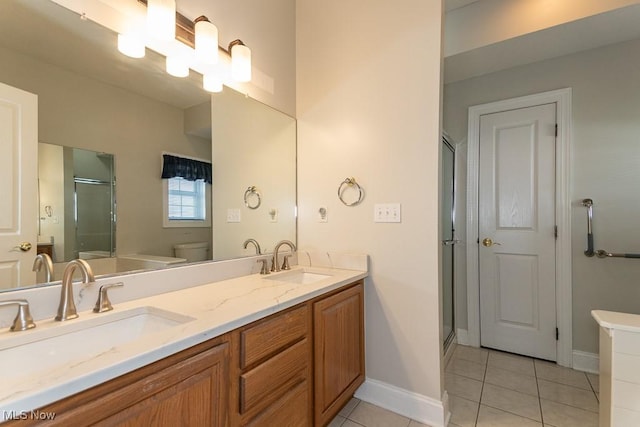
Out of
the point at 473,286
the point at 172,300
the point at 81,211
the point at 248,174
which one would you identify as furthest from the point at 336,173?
the point at 473,286

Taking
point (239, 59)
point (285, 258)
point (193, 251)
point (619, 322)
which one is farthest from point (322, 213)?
point (619, 322)

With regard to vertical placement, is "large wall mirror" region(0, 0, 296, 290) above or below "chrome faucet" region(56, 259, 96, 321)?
above

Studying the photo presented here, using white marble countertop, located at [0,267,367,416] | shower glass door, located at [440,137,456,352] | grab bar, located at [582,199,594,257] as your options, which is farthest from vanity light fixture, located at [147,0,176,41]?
grab bar, located at [582,199,594,257]

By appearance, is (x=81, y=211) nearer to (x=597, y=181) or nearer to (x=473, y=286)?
(x=473, y=286)

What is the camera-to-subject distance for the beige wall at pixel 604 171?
212 centimetres

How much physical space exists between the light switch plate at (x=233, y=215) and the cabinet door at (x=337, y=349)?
2.55ft

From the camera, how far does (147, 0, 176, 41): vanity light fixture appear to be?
1250 mm

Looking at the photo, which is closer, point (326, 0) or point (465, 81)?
point (326, 0)

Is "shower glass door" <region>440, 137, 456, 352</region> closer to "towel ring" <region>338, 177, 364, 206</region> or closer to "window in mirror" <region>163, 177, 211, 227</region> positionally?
"towel ring" <region>338, 177, 364, 206</region>

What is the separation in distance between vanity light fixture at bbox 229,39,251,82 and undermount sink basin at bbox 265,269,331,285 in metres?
1.18

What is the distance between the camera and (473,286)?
2.67 meters

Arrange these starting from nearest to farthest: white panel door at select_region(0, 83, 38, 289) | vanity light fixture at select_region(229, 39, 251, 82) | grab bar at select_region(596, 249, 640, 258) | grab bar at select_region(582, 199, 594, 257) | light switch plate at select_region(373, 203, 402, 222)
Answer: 1. white panel door at select_region(0, 83, 38, 289)
2. vanity light fixture at select_region(229, 39, 251, 82)
3. light switch plate at select_region(373, 203, 402, 222)
4. grab bar at select_region(596, 249, 640, 258)
5. grab bar at select_region(582, 199, 594, 257)

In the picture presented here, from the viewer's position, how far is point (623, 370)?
1221 millimetres

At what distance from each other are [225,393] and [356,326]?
98cm
